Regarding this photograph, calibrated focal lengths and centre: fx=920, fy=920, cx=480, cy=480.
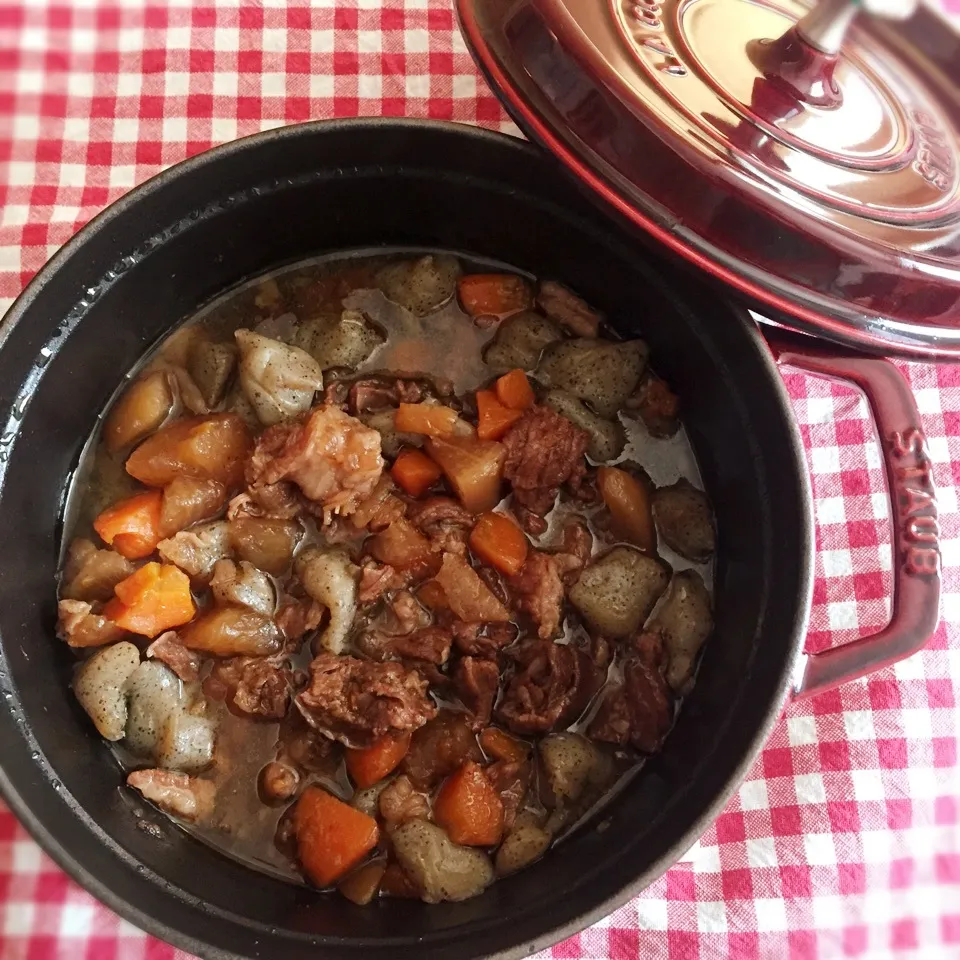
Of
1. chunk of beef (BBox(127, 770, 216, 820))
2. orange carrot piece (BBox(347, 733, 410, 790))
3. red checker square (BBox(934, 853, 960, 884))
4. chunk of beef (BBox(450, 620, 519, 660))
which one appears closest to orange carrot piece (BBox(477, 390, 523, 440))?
chunk of beef (BBox(450, 620, 519, 660))

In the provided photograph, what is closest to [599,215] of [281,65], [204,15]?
[281,65]

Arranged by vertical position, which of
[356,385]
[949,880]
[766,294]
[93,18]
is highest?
[93,18]

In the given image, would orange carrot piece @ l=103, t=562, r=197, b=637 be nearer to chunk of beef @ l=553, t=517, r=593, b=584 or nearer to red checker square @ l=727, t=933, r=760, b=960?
chunk of beef @ l=553, t=517, r=593, b=584

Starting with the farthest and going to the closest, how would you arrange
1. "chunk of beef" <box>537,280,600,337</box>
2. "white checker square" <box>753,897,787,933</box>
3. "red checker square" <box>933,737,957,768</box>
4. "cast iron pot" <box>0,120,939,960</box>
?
"chunk of beef" <box>537,280,600,337</box>, "red checker square" <box>933,737,957,768</box>, "white checker square" <box>753,897,787,933</box>, "cast iron pot" <box>0,120,939,960</box>

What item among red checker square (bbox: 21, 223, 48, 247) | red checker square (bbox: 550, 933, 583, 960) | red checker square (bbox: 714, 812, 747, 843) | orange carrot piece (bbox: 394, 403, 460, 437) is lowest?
red checker square (bbox: 550, 933, 583, 960)

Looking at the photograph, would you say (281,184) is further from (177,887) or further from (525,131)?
(177,887)

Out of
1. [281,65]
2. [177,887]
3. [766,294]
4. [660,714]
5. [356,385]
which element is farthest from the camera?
[281,65]

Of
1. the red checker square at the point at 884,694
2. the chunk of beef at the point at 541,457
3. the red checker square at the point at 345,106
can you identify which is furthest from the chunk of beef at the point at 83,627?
the red checker square at the point at 884,694
